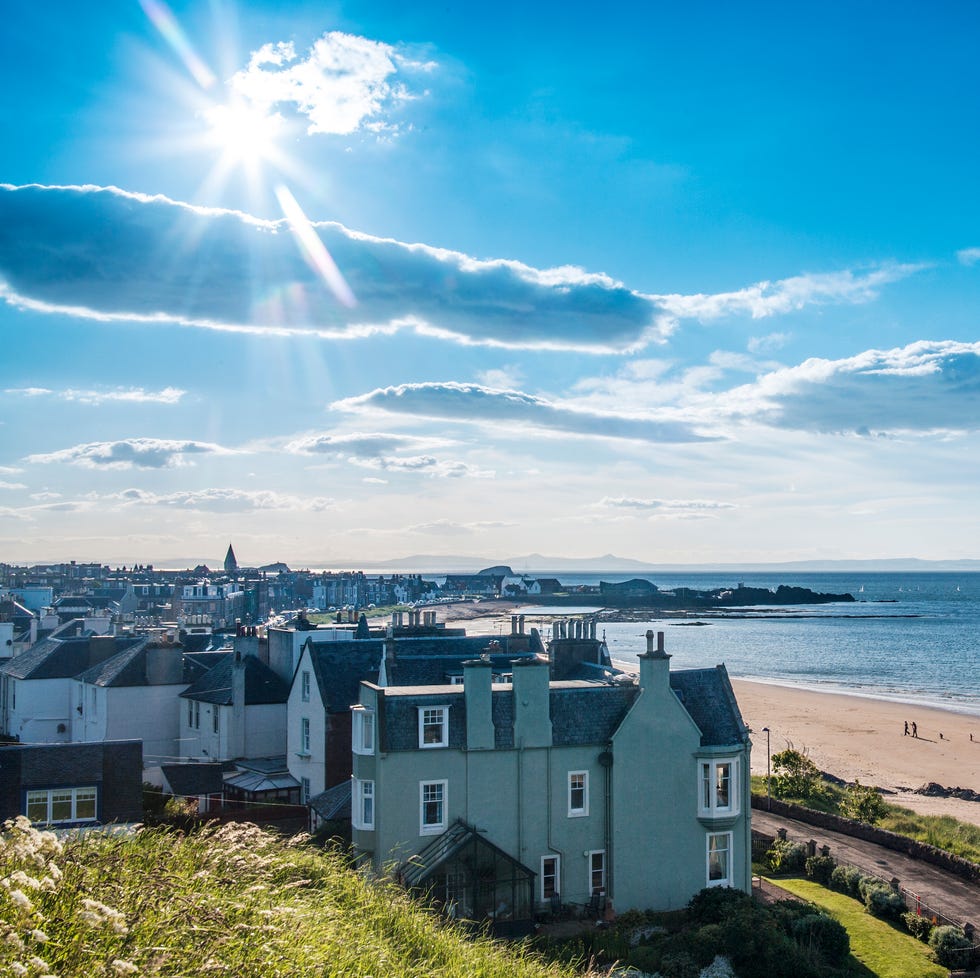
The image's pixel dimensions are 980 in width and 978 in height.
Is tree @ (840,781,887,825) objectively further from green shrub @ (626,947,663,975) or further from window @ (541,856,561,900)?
green shrub @ (626,947,663,975)

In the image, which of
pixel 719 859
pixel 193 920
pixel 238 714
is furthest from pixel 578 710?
pixel 193 920

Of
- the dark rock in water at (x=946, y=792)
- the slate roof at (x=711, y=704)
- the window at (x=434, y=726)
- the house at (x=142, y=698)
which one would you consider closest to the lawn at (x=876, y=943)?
the slate roof at (x=711, y=704)

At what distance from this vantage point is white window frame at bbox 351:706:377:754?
100 feet

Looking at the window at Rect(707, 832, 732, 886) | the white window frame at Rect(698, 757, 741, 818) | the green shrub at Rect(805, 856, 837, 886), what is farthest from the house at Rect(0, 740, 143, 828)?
the green shrub at Rect(805, 856, 837, 886)

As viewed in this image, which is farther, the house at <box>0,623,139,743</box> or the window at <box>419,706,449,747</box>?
the house at <box>0,623,139,743</box>

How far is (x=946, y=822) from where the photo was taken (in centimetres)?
4919

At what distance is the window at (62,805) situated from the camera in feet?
105

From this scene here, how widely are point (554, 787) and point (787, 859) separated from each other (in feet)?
40.0

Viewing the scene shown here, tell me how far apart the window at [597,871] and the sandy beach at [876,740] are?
31.4m

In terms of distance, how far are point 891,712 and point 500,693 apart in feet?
248

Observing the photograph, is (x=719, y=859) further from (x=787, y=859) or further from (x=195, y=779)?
(x=195, y=779)

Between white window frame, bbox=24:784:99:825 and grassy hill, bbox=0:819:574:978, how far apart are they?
17977mm

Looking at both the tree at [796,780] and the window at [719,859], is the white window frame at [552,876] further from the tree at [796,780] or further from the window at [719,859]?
the tree at [796,780]

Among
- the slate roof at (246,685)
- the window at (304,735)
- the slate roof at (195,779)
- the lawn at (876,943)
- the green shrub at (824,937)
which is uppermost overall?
the slate roof at (246,685)
